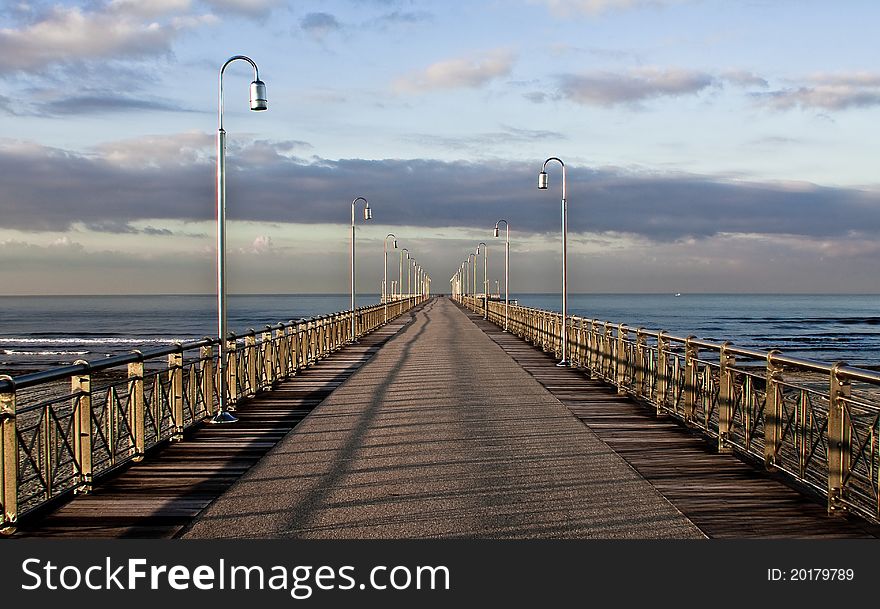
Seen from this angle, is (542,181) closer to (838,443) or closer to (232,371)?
(232,371)

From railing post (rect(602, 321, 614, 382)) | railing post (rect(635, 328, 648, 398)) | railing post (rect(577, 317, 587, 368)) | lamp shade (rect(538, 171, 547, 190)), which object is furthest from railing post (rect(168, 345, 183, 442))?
lamp shade (rect(538, 171, 547, 190))

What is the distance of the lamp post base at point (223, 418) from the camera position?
12.1 metres

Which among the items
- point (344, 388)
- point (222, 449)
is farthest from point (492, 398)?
point (222, 449)

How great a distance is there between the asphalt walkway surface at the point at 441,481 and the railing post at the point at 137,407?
130cm

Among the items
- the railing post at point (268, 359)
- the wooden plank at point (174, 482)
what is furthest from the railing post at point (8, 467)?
the railing post at point (268, 359)

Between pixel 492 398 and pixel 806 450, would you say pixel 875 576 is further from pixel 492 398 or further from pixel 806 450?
pixel 492 398

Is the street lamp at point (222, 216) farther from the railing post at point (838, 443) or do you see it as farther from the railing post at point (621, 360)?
the railing post at point (838, 443)

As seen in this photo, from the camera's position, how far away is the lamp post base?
12.1 meters

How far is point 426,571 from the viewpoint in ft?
17.7

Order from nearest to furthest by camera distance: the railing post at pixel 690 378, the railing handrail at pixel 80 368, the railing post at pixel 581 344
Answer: the railing handrail at pixel 80 368
the railing post at pixel 690 378
the railing post at pixel 581 344

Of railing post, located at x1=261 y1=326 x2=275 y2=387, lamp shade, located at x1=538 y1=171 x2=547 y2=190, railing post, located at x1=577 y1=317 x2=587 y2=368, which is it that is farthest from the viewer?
lamp shade, located at x1=538 y1=171 x2=547 y2=190

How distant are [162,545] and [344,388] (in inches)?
419

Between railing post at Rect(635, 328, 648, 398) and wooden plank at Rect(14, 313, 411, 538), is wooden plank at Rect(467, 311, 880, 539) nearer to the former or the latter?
railing post at Rect(635, 328, 648, 398)

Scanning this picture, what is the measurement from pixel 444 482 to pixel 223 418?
514 centimetres
